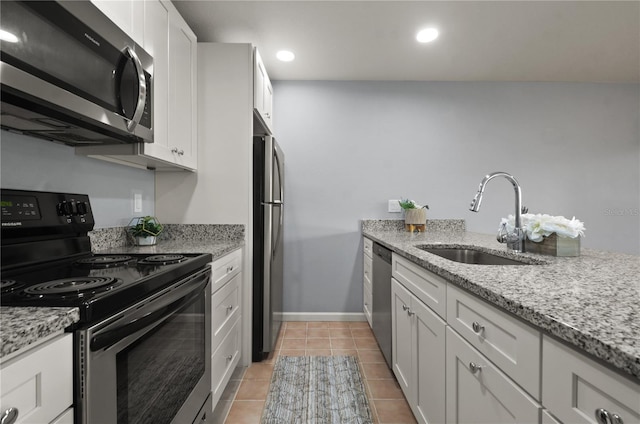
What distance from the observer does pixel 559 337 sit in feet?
1.92

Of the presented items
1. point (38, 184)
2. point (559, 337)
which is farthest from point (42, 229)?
point (559, 337)

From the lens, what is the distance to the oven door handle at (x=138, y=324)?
2.32ft

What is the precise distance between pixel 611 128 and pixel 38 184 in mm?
4610

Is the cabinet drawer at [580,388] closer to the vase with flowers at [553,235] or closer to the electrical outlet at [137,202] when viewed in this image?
the vase with flowers at [553,235]

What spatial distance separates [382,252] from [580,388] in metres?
1.57

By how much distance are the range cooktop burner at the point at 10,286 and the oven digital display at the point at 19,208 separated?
31 centimetres

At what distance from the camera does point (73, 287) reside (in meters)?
0.78

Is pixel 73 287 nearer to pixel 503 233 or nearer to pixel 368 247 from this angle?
pixel 503 233

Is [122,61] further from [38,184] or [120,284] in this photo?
[120,284]

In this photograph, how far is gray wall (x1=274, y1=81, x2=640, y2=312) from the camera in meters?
3.04

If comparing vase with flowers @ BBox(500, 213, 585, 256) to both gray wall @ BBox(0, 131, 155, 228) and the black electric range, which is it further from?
gray wall @ BBox(0, 131, 155, 228)

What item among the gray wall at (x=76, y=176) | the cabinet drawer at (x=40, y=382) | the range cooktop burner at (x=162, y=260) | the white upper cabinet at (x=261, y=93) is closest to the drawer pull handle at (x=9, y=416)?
the cabinet drawer at (x=40, y=382)

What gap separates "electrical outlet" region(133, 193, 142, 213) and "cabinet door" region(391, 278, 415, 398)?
5.35ft

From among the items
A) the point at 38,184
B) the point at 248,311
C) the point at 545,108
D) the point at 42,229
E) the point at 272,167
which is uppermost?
the point at 545,108
